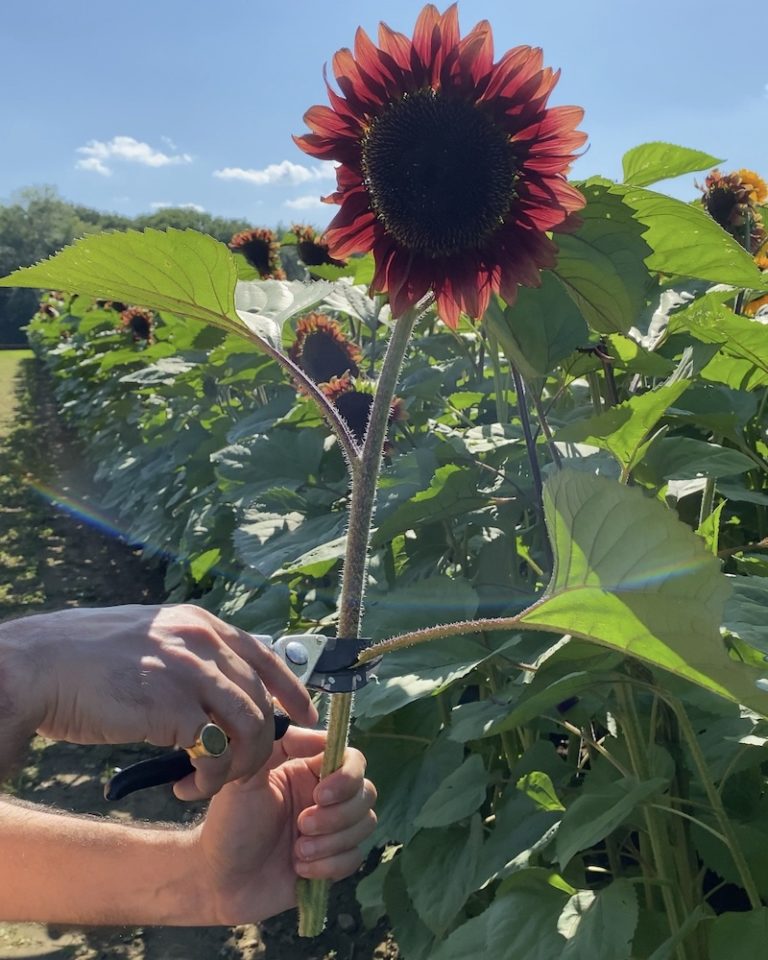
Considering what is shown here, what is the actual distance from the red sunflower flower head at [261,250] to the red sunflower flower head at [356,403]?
114 inches

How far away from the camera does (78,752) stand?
3.78m

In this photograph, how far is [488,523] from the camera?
1820 millimetres

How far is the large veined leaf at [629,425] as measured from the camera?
1205mm

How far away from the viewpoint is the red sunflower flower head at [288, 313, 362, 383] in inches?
126

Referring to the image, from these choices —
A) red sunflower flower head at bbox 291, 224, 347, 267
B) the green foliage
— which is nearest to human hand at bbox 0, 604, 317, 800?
the green foliage

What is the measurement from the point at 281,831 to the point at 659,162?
3.73 ft

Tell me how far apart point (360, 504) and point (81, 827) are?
3.33 ft

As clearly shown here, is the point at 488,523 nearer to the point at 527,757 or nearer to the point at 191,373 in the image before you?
the point at 527,757

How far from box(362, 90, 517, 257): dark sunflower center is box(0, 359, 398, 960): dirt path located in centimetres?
133

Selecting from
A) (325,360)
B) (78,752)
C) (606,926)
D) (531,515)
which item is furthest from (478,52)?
(78,752)

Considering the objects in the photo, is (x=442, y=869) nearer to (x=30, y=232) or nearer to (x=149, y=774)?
(x=149, y=774)

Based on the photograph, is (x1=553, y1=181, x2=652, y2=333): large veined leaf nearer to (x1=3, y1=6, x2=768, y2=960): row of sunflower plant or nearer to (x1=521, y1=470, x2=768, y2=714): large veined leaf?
(x1=3, y1=6, x2=768, y2=960): row of sunflower plant

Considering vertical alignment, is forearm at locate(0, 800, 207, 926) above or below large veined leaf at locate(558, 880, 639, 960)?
below

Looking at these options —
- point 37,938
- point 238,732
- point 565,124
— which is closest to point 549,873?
point 238,732
